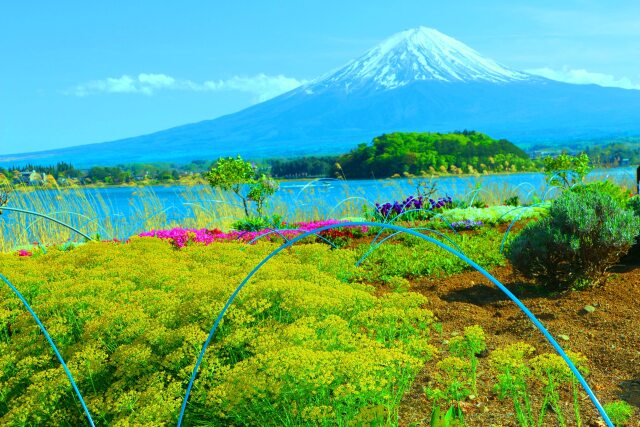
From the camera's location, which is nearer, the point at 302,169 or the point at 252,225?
the point at 252,225

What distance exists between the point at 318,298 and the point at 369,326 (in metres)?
0.34

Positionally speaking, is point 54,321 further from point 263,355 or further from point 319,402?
point 319,402

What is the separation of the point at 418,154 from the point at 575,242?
4822 cm

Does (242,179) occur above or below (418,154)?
above

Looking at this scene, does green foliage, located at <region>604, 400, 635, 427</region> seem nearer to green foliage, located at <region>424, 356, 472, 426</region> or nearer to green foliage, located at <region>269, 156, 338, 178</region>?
green foliage, located at <region>424, 356, 472, 426</region>

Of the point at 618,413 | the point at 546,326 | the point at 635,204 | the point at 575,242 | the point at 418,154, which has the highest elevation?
the point at 575,242

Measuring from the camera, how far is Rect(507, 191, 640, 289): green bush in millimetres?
5469

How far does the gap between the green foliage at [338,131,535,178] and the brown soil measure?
3885 centimetres

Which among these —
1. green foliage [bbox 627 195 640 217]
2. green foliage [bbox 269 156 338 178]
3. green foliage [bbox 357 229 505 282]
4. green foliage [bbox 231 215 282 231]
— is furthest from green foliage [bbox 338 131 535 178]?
green foliage [bbox 357 229 505 282]

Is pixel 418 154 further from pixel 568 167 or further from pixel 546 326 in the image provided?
pixel 546 326

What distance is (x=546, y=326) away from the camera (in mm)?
4699

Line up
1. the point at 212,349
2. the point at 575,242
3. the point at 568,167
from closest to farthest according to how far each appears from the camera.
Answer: the point at 212,349 → the point at 575,242 → the point at 568,167

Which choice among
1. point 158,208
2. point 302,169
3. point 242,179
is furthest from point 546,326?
point 302,169

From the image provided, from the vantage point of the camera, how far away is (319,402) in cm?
292
